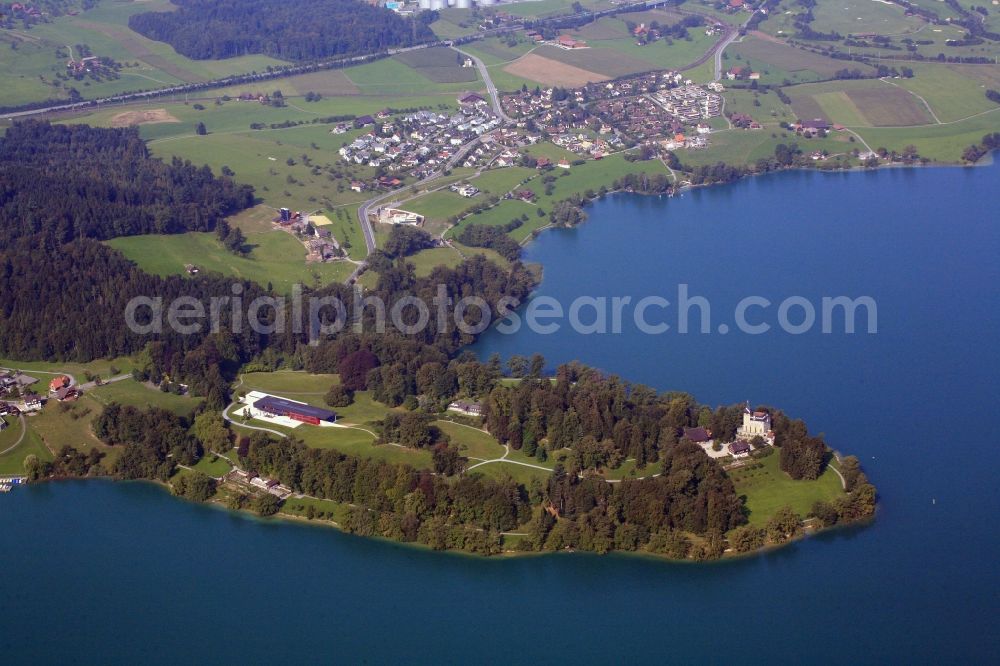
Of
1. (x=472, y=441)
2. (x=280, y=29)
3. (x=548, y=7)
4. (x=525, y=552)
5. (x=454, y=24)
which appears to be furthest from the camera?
(x=548, y=7)

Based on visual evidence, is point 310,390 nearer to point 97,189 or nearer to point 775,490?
point 775,490

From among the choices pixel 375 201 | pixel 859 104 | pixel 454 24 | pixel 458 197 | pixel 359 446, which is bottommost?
pixel 359 446

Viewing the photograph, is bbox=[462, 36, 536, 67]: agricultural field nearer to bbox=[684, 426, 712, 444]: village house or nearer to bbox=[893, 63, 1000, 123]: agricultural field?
→ bbox=[893, 63, 1000, 123]: agricultural field

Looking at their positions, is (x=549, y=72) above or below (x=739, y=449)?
above

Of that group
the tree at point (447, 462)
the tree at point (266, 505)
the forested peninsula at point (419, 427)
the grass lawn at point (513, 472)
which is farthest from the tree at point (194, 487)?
the grass lawn at point (513, 472)

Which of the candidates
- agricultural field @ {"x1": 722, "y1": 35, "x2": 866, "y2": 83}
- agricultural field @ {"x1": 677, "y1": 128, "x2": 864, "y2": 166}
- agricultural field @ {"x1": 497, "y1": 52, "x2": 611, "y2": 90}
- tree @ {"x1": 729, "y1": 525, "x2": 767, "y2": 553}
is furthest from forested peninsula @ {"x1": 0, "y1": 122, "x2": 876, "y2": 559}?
agricultural field @ {"x1": 722, "y1": 35, "x2": 866, "y2": 83}

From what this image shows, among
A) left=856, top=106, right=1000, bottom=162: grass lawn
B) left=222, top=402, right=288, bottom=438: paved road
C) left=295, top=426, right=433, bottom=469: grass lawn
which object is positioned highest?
left=856, top=106, right=1000, bottom=162: grass lawn

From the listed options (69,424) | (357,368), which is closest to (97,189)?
(69,424)
